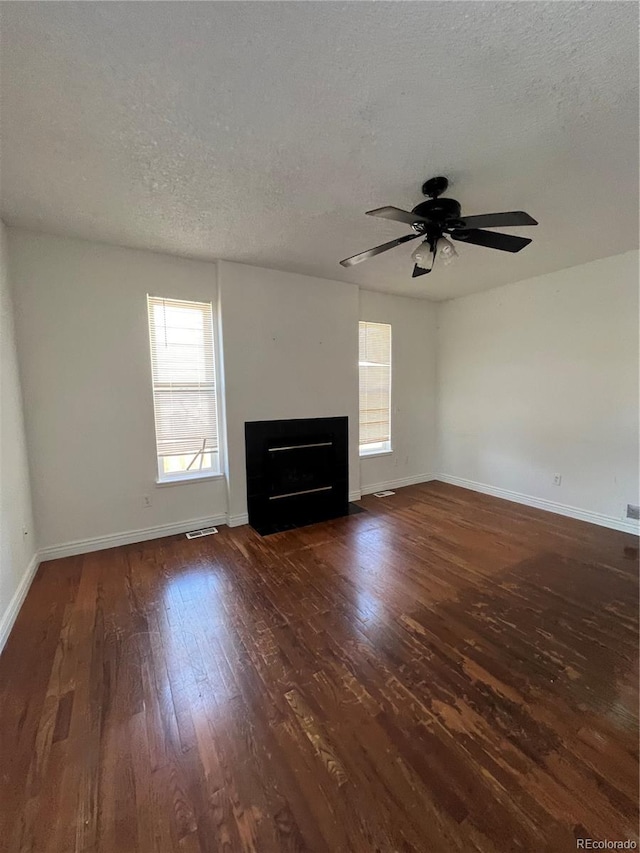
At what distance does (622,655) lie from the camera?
189 cm

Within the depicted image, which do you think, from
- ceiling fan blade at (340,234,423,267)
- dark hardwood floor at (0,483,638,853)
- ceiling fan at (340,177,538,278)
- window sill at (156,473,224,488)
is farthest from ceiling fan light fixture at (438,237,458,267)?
window sill at (156,473,224,488)

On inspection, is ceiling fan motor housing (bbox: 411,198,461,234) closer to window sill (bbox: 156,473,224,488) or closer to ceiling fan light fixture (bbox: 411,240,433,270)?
ceiling fan light fixture (bbox: 411,240,433,270)

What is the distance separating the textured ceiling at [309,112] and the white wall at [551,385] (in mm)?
1028

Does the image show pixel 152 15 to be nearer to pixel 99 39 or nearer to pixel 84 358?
pixel 99 39

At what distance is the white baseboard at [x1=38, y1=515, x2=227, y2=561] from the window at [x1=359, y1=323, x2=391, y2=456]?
222 cm

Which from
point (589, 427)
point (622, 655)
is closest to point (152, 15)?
point (622, 655)

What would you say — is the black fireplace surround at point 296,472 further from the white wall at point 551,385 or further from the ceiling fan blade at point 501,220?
the ceiling fan blade at point 501,220

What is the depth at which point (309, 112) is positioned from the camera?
158 centimetres

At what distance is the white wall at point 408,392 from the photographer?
477 cm

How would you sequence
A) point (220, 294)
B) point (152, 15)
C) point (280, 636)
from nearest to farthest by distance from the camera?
point (152, 15), point (280, 636), point (220, 294)

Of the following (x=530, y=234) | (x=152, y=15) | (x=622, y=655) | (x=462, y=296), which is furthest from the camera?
(x=462, y=296)

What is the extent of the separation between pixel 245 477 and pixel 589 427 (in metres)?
3.72

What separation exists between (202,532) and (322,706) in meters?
2.30

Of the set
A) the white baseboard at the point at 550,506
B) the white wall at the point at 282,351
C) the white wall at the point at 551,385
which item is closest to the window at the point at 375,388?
the white wall at the point at 282,351
